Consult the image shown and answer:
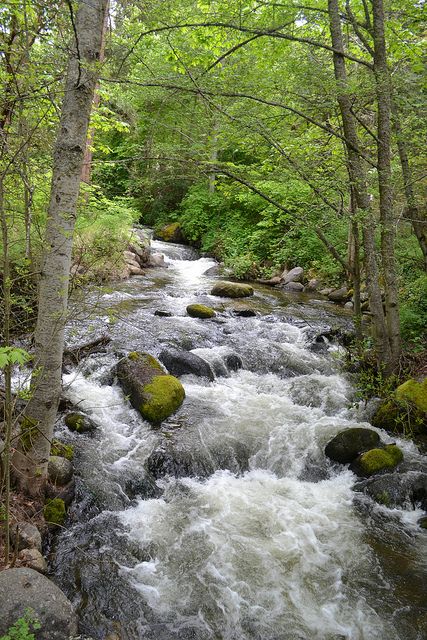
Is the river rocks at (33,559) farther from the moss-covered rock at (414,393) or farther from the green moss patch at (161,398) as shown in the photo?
the moss-covered rock at (414,393)

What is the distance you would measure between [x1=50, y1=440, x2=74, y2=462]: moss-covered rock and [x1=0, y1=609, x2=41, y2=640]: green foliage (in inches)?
80.9

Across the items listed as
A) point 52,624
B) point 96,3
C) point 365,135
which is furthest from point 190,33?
point 52,624

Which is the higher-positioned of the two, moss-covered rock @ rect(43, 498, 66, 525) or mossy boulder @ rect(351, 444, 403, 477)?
→ mossy boulder @ rect(351, 444, 403, 477)

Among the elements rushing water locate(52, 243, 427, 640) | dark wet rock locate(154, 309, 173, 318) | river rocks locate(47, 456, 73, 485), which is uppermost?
dark wet rock locate(154, 309, 173, 318)

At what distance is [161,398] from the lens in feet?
21.2

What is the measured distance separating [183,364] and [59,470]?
11.6 feet

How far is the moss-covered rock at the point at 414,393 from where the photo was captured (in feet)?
21.2

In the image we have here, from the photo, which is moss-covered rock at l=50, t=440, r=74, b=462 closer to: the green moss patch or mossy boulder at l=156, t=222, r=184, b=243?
the green moss patch

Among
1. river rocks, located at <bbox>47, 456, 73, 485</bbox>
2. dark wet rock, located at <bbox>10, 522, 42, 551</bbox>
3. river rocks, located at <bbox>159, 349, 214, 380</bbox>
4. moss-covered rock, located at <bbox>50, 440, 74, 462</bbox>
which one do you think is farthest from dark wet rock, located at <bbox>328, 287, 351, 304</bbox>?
dark wet rock, located at <bbox>10, 522, 42, 551</bbox>

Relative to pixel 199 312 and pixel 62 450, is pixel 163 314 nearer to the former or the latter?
pixel 199 312

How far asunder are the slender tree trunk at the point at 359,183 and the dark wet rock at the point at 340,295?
621 cm

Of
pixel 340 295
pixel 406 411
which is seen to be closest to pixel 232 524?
pixel 406 411

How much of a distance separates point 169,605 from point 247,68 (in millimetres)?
6751

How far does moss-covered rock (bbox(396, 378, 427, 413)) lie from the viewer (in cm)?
646
